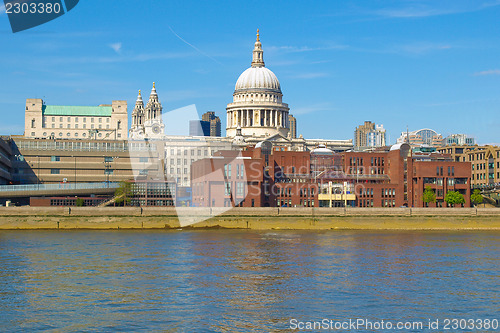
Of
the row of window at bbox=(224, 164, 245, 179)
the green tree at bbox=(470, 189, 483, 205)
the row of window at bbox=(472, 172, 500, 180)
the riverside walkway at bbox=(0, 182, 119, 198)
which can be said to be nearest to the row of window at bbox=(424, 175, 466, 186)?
the green tree at bbox=(470, 189, 483, 205)

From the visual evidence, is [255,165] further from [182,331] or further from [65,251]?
[182,331]

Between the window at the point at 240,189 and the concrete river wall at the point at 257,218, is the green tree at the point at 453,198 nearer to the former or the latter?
the concrete river wall at the point at 257,218

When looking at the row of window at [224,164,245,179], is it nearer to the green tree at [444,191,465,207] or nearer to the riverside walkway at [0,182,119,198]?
the riverside walkway at [0,182,119,198]

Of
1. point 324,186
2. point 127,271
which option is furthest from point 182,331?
point 324,186

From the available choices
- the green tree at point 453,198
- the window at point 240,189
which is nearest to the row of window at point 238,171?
the window at point 240,189

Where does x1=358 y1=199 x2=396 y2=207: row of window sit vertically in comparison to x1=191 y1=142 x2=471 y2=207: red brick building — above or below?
below

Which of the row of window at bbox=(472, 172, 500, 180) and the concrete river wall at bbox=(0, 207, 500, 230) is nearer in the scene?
the concrete river wall at bbox=(0, 207, 500, 230)

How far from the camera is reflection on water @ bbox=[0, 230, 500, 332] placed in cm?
3572

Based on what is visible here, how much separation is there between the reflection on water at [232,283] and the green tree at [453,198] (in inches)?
1535

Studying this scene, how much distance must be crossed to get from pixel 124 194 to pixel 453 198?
5397cm

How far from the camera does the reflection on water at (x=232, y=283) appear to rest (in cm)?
3572

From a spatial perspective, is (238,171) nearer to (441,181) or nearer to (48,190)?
(48,190)

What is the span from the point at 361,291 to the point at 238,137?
138397 millimetres

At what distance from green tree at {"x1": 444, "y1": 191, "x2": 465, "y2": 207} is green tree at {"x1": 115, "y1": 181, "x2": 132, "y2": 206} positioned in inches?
2043
